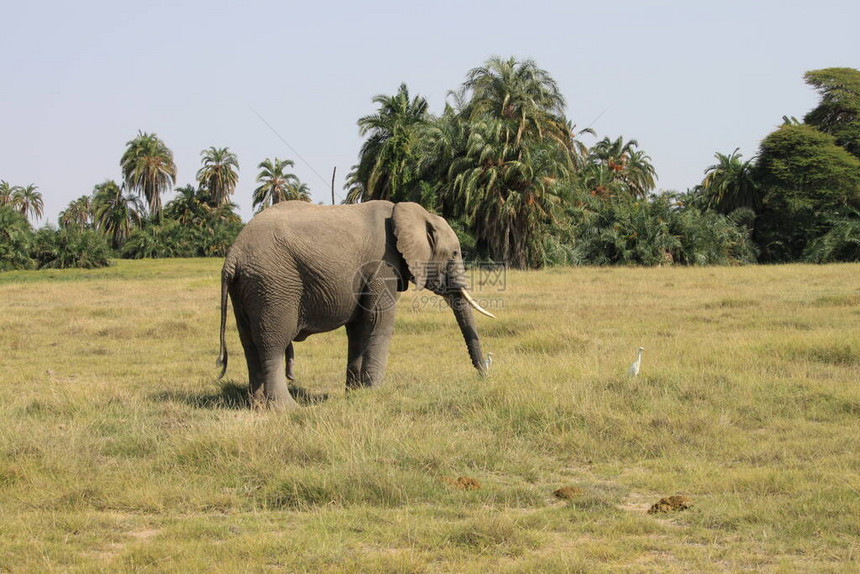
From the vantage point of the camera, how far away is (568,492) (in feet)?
21.6

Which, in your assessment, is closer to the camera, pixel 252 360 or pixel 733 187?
pixel 252 360

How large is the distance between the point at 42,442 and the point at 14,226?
42688mm

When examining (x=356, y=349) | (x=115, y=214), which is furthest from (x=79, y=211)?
(x=356, y=349)

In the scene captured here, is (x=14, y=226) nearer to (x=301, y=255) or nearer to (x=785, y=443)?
(x=301, y=255)

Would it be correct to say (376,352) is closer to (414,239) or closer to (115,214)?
(414,239)

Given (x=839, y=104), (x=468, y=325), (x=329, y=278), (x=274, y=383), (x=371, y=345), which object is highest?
(x=839, y=104)

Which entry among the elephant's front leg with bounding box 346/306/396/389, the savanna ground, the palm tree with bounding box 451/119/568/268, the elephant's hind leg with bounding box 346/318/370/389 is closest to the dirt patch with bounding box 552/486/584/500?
the savanna ground

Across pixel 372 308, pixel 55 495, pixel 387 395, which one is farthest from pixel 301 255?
pixel 55 495

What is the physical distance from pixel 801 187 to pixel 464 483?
4357 cm

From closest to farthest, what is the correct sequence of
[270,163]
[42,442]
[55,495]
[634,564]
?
[634,564] < [55,495] < [42,442] < [270,163]

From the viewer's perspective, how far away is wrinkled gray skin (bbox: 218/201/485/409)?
9.77 metres

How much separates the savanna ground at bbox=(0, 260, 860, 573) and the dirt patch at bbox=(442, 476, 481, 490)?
67mm

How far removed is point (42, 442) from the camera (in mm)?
7578

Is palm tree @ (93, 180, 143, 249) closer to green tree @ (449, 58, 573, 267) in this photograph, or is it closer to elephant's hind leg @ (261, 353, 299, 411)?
green tree @ (449, 58, 573, 267)
